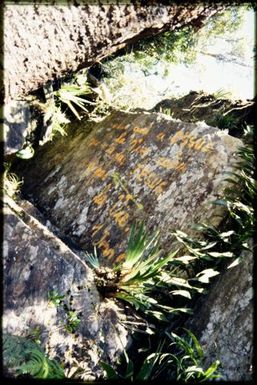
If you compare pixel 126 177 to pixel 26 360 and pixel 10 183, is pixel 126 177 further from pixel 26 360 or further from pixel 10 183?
pixel 26 360

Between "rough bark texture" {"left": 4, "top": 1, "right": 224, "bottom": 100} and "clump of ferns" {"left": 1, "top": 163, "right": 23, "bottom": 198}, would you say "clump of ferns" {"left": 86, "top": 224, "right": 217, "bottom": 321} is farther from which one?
"rough bark texture" {"left": 4, "top": 1, "right": 224, "bottom": 100}

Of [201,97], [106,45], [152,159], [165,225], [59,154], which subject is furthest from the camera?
[201,97]

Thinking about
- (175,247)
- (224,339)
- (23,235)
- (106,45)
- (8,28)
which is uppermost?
(8,28)

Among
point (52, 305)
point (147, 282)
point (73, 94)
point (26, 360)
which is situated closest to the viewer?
point (26, 360)

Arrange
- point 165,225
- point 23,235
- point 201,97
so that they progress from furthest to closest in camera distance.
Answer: point 201,97
point 165,225
point 23,235

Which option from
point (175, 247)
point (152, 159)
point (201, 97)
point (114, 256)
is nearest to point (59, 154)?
point (152, 159)

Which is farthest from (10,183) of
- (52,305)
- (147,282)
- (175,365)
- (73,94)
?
(175,365)

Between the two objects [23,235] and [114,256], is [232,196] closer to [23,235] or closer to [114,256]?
[114,256]
